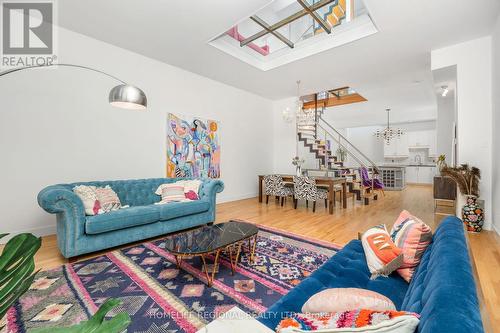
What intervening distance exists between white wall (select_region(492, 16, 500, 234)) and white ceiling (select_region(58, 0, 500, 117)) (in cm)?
31

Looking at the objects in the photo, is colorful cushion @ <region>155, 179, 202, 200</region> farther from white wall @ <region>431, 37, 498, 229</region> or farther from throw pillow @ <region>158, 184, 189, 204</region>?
white wall @ <region>431, 37, 498, 229</region>

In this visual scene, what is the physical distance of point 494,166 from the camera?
136 inches

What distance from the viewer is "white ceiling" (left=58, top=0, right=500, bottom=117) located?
9.62ft

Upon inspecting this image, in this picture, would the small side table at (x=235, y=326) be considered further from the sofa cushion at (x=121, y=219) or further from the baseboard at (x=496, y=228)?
the baseboard at (x=496, y=228)

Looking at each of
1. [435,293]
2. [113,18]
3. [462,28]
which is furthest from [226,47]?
[435,293]

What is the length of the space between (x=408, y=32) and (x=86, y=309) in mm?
4943

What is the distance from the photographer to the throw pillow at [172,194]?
361 cm

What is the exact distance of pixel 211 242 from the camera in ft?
6.97

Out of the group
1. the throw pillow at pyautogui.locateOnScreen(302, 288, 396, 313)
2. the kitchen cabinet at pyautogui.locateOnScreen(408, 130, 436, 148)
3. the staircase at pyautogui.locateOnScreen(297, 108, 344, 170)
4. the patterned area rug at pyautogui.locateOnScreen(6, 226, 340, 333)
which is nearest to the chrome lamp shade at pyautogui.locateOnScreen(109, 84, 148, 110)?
the patterned area rug at pyautogui.locateOnScreen(6, 226, 340, 333)

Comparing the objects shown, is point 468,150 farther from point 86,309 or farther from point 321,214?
point 86,309

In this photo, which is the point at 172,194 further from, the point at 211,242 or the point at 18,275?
the point at 18,275

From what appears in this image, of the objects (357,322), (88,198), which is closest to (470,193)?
(357,322)

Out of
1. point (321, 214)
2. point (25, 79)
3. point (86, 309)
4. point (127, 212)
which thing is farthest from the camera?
point (321, 214)

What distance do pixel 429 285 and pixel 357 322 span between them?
312mm
